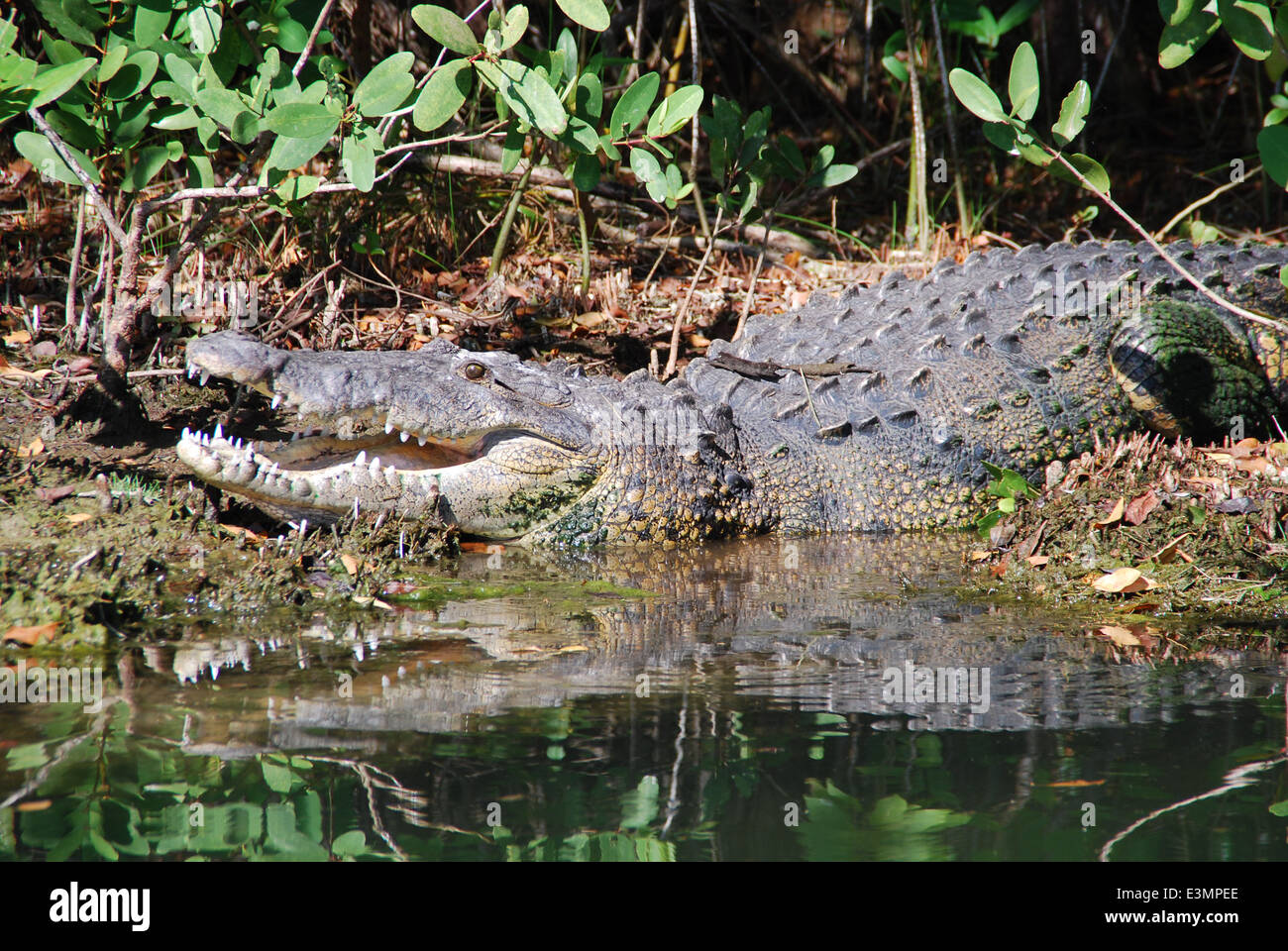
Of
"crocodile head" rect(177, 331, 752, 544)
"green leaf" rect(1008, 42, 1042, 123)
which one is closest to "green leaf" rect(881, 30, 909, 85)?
"crocodile head" rect(177, 331, 752, 544)

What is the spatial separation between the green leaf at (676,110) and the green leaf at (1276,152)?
1.98 m

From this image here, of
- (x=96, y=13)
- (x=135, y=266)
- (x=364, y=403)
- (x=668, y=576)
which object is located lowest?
(x=668, y=576)

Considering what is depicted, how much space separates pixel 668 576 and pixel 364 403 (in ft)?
4.43

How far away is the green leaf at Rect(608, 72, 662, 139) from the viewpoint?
4.39 m

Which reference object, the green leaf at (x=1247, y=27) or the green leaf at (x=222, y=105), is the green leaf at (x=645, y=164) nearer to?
the green leaf at (x=222, y=105)

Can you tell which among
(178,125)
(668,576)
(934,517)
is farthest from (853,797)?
(178,125)

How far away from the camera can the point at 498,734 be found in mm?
2379

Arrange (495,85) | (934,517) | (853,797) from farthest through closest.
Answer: (934,517)
(495,85)
(853,797)

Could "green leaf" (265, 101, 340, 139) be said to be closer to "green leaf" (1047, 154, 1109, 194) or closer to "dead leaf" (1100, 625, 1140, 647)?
"green leaf" (1047, 154, 1109, 194)

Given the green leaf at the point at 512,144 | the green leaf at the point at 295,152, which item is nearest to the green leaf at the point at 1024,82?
the green leaf at the point at 512,144

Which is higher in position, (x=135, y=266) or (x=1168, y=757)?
(x=135, y=266)

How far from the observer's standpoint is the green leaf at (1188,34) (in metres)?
3.31

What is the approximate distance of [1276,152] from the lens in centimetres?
329

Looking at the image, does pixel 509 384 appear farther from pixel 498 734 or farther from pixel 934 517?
pixel 498 734
